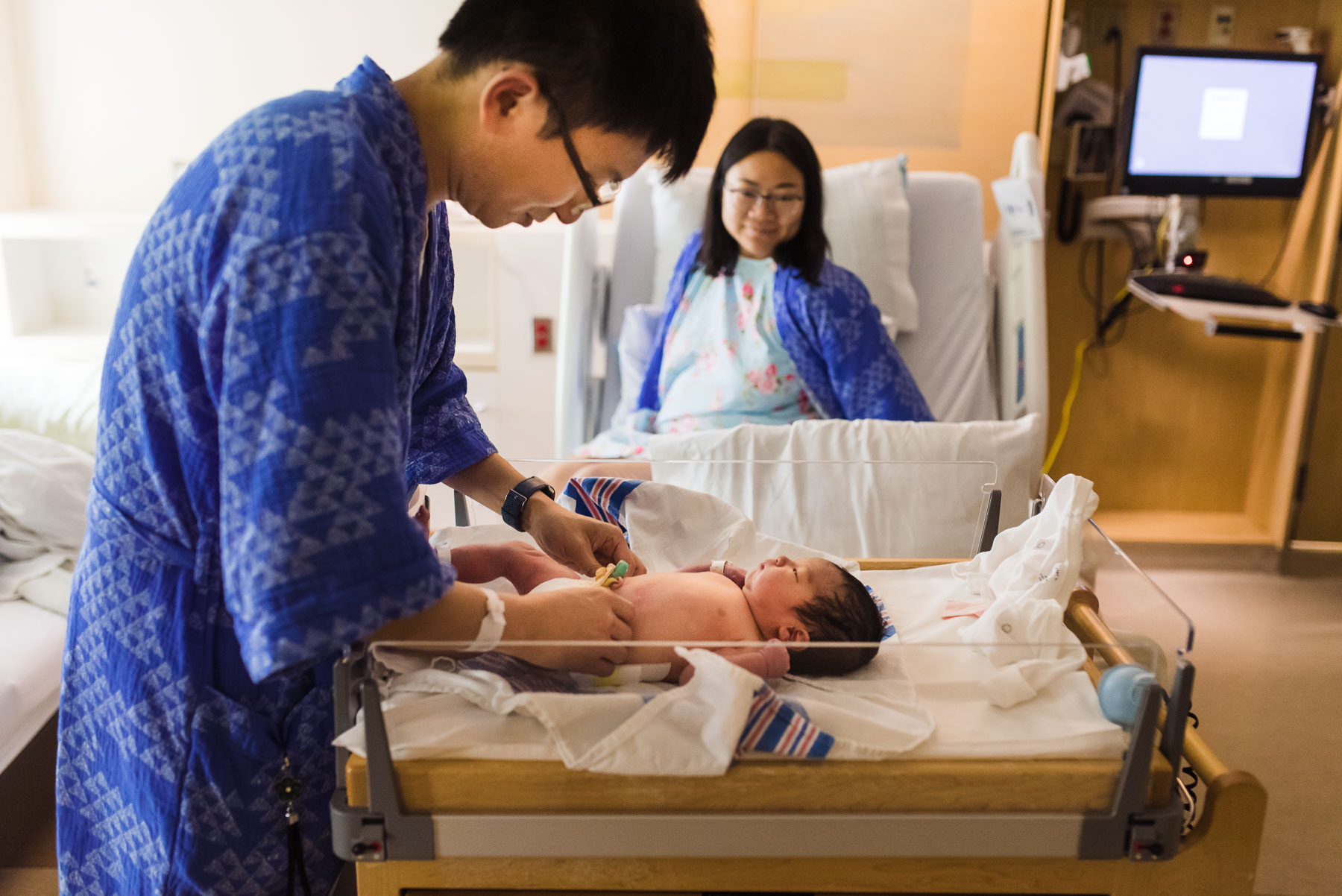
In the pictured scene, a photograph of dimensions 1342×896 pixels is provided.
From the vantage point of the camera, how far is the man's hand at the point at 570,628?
2.88ft

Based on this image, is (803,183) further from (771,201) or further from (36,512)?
(36,512)

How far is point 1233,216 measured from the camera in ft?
11.3

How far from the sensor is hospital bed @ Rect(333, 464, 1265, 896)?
2.86 feet

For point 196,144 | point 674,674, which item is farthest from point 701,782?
point 196,144

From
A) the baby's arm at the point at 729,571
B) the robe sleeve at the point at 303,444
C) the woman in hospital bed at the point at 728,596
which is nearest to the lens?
the robe sleeve at the point at 303,444

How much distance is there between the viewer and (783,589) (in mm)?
1257

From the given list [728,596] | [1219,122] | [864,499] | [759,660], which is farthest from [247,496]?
[1219,122]

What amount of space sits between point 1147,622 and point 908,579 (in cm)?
39

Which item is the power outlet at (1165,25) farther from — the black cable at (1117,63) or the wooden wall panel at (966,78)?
the wooden wall panel at (966,78)

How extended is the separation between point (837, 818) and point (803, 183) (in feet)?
5.39

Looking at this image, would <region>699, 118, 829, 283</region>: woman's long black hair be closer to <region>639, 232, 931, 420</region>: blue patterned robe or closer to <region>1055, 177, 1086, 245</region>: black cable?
<region>639, 232, 931, 420</region>: blue patterned robe

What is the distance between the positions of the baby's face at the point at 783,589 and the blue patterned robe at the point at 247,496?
1.60ft

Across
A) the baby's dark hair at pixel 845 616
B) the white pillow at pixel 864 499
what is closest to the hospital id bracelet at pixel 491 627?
the baby's dark hair at pixel 845 616

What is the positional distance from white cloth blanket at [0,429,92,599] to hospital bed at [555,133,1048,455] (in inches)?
40.1
